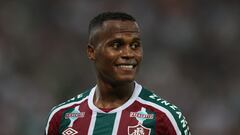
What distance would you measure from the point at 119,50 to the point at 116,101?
0.40 meters

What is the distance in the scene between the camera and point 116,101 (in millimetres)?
4887

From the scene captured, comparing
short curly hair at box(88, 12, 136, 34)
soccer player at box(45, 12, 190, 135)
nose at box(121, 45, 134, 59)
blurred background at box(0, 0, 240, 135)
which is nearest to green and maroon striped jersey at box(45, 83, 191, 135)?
Result: soccer player at box(45, 12, 190, 135)

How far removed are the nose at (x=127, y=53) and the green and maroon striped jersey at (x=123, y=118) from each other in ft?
1.16

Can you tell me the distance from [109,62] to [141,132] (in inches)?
18.2

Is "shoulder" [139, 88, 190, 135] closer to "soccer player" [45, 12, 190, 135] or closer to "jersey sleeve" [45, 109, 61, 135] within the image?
"soccer player" [45, 12, 190, 135]

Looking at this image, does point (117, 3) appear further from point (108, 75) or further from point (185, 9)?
point (108, 75)

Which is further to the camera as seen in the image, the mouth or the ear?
the ear

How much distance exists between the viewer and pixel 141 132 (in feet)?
15.4

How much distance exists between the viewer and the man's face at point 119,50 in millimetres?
4613

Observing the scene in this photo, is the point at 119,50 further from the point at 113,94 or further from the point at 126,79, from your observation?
the point at 113,94

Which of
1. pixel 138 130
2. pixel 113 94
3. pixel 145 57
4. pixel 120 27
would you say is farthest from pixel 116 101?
pixel 145 57

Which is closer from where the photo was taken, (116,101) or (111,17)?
(111,17)

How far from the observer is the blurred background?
978cm

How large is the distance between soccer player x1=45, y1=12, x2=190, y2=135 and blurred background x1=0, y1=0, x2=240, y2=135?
14.6 feet
